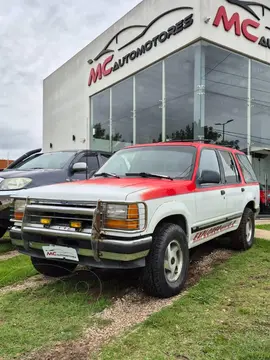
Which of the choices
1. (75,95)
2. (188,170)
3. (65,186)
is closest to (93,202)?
(65,186)

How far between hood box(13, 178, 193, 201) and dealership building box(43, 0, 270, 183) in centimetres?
756

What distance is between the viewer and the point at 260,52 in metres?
12.9

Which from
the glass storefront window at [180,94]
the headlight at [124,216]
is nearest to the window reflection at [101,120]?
the glass storefront window at [180,94]

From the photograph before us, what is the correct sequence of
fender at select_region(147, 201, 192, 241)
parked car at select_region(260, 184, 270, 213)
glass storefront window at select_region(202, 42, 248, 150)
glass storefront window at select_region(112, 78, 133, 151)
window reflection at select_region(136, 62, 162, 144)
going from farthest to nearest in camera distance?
glass storefront window at select_region(112, 78, 133, 151)
window reflection at select_region(136, 62, 162, 144)
parked car at select_region(260, 184, 270, 213)
glass storefront window at select_region(202, 42, 248, 150)
fender at select_region(147, 201, 192, 241)

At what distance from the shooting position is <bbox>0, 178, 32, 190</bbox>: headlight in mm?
5977

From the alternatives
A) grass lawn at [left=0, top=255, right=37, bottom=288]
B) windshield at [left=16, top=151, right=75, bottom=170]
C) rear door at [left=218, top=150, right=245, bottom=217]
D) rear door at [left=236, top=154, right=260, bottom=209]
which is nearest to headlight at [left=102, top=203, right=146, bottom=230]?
Answer: grass lawn at [left=0, top=255, right=37, bottom=288]

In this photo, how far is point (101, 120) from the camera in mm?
16422

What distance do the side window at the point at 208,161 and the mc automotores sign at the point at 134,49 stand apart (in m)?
7.57

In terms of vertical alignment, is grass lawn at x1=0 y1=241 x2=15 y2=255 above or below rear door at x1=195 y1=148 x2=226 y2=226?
below

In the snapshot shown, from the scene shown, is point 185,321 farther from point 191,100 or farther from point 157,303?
point 191,100

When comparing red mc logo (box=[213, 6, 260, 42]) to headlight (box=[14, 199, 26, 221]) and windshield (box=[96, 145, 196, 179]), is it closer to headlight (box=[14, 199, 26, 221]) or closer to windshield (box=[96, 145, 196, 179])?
windshield (box=[96, 145, 196, 179])

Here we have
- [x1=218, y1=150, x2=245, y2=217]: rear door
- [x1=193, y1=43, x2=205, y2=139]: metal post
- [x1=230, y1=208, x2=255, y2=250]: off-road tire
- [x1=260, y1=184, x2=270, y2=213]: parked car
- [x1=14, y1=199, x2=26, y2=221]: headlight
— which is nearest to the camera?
[x1=14, y1=199, x2=26, y2=221]: headlight

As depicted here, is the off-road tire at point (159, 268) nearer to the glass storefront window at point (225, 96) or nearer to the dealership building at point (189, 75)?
the dealership building at point (189, 75)

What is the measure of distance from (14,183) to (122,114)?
9.60m
